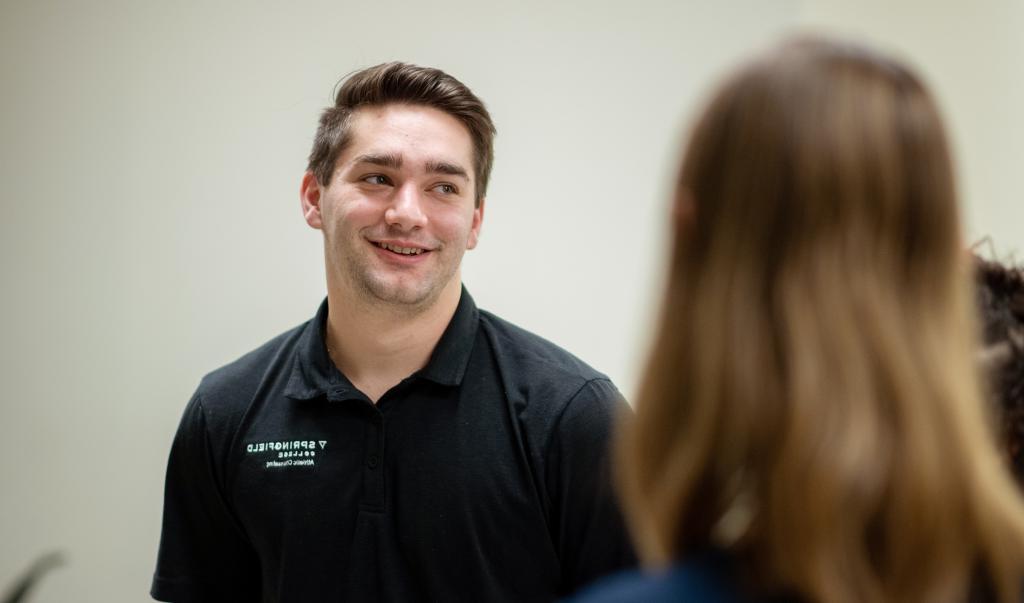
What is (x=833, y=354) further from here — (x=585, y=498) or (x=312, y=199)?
(x=312, y=199)

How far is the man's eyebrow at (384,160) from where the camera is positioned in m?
1.58

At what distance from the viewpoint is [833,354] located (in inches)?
25.8

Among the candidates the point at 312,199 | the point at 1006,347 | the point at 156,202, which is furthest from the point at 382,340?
the point at 1006,347

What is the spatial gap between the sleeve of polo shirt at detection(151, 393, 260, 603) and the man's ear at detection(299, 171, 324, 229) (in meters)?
0.36

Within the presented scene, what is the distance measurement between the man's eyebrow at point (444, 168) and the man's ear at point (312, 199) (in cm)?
25

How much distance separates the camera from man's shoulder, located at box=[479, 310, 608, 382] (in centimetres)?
158

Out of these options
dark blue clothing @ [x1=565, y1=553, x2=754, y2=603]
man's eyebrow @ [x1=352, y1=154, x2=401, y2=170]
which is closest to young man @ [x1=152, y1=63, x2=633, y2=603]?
man's eyebrow @ [x1=352, y1=154, x2=401, y2=170]

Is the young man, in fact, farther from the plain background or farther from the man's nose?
the plain background

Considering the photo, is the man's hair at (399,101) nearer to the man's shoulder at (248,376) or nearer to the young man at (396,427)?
the young man at (396,427)

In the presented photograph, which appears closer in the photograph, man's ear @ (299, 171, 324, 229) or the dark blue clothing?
the dark blue clothing

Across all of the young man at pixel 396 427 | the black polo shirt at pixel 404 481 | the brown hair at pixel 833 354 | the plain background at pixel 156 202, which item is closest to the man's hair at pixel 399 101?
the young man at pixel 396 427

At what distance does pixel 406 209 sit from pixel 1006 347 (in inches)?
34.9

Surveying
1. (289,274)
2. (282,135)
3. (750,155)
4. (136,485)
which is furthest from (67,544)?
(750,155)

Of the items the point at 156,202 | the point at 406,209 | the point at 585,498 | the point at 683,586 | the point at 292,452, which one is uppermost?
the point at 156,202
